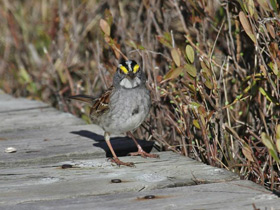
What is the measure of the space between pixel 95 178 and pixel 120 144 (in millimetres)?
1211

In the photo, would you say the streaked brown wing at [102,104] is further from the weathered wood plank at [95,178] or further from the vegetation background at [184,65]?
the weathered wood plank at [95,178]

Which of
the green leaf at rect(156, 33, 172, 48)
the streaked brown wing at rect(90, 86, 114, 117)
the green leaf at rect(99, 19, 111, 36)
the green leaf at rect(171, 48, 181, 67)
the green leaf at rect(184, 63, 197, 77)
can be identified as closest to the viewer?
the green leaf at rect(184, 63, 197, 77)

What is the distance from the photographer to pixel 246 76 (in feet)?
15.9

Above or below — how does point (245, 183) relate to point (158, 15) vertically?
below

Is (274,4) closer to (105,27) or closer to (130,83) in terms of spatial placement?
(130,83)

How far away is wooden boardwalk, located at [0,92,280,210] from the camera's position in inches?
122

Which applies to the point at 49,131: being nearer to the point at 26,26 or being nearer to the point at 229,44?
the point at 229,44

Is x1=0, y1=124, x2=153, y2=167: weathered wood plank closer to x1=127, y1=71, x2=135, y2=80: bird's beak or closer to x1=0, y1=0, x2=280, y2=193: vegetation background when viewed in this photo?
x1=0, y1=0, x2=280, y2=193: vegetation background

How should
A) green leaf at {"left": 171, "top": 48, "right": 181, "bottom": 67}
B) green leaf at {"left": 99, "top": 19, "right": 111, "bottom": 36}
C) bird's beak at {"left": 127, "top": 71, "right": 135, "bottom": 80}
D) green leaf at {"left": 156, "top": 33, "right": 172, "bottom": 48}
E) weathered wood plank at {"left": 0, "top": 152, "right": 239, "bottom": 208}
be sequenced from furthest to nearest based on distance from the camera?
green leaf at {"left": 99, "top": 19, "right": 111, "bottom": 36}
green leaf at {"left": 156, "top": 33, "right": 172, "bottom": 48}
bird's beak at {"left": 127, "top": 71, "right": 135, "bottom": 80}
green leaf at {"left": 171, "top": 48, "right": 181, "bottom": 67}
weathered wood plank at {"left": 0, "top": 152, "right": 239, "bottom": 208}

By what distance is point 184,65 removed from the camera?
398 cm

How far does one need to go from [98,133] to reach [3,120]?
1.04 meters

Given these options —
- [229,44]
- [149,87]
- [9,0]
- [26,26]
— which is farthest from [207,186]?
[9,0]

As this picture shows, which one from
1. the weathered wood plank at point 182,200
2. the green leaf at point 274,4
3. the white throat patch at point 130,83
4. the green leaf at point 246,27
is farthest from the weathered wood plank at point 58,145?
the green leaf at point 274,4

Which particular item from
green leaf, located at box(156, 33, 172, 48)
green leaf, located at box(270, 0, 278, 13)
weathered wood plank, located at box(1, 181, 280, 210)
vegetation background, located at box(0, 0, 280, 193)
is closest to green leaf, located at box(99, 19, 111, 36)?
vegetation background, located at box(0, 0, 280, 193)
